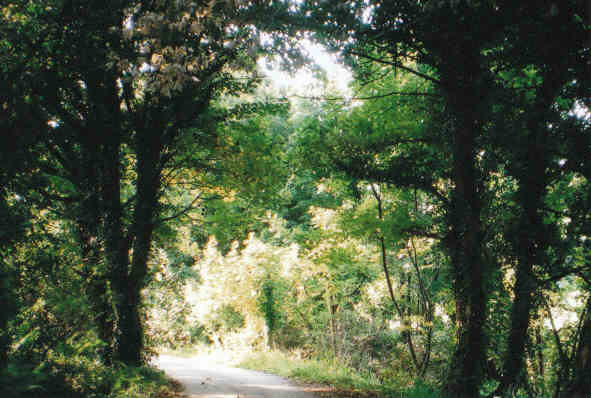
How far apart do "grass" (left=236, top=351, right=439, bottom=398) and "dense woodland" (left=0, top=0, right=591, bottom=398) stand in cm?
101

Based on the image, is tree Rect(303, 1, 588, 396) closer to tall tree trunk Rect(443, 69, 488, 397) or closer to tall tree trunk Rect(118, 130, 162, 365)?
tall tree trunk Rect(443, 69, 488, 397)

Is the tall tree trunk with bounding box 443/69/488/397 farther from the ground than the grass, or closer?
farther from the ground

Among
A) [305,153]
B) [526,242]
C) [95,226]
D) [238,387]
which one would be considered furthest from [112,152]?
[526,242]

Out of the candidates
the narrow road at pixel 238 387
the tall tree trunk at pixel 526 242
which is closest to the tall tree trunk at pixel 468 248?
the tall tree trunk at pixel 526 242

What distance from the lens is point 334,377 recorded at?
8445 millimetres

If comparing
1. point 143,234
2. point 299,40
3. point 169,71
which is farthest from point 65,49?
point 143,234

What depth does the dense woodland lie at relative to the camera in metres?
4.10

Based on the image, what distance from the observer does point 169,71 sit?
390cm

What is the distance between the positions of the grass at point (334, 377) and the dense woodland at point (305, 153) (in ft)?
3.31

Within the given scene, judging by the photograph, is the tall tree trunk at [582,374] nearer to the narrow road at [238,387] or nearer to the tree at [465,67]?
the tree at [465,67]

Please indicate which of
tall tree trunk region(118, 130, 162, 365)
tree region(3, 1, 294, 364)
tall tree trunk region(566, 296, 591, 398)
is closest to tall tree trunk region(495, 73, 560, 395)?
tall tree trunk region(566, 296, 591, 398)

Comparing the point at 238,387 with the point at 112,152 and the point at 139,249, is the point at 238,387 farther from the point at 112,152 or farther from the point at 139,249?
the point at 112,152

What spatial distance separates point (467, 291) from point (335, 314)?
9.24m

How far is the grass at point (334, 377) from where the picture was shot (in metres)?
6.66
